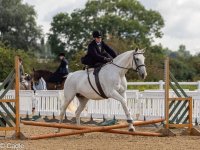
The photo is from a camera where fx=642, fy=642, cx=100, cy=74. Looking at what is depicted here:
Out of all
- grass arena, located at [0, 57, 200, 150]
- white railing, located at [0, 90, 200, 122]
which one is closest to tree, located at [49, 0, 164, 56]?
white railing, located at [0, 90, 200, 122]

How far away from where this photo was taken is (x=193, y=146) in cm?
1321

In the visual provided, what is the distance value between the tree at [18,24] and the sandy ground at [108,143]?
56102mm

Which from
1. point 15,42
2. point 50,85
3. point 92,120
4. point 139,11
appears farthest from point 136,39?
point 92,120

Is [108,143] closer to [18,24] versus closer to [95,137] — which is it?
[95,137]

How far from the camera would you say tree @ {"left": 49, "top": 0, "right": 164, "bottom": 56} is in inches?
3179

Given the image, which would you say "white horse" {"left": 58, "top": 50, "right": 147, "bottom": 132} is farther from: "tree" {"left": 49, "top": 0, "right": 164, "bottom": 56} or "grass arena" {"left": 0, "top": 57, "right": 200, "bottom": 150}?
"tree" {"left": 49, "top": 0, "right": 164, "bottom": 56}

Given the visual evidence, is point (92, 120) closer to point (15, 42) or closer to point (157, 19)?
point (15, 42)

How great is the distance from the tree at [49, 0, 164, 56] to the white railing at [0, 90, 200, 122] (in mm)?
55879

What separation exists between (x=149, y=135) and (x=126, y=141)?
86cm

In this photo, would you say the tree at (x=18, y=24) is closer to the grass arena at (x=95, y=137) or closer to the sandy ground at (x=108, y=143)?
the grass arena at (x=95, y=137)

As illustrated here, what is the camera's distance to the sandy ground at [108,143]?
512 inches

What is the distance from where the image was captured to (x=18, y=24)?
2820 inches

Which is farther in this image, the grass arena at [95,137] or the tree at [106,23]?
the tree at [106,23]

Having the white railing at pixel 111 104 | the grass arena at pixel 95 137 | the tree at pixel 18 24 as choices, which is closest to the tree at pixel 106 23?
the tree at pixel 18 24
